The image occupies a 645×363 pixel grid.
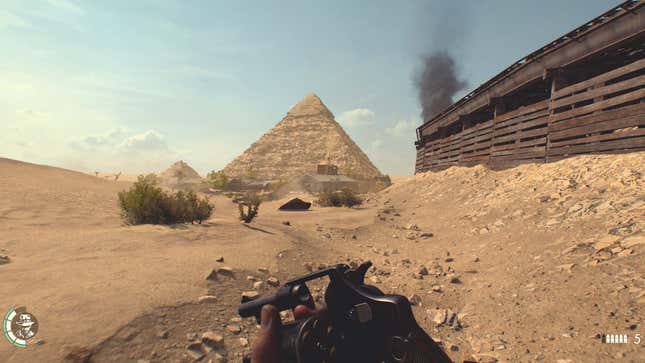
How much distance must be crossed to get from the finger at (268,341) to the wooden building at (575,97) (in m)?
9.00

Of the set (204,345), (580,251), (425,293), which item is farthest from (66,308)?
(580,251)

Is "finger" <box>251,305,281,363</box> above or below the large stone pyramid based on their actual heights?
below

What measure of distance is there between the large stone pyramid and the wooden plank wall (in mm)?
80808

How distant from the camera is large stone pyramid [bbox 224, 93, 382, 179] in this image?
101 metres

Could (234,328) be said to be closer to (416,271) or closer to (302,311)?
(302,311)

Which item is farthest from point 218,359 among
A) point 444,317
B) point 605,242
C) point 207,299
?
point 605,242

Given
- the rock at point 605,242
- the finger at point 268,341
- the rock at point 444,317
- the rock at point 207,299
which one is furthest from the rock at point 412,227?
the finger at point 268,341

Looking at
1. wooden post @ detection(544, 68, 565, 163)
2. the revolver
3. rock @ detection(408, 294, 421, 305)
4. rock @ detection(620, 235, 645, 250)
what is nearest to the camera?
the revolver

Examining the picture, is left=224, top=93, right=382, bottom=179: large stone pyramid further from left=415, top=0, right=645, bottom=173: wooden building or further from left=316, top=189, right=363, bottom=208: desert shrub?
left=415, top=0, right=645, bottom=173: wooden building

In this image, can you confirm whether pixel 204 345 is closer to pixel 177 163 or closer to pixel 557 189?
pixel 557 189

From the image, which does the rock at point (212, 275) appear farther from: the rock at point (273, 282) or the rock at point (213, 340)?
the rock at point (213, 340)

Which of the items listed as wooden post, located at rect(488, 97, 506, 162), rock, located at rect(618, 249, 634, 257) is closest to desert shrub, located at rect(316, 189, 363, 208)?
wooden post, located at rect(488, 97, 506, 162)

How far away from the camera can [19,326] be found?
2.85 metres

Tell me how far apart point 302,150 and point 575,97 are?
102540 millimetres
